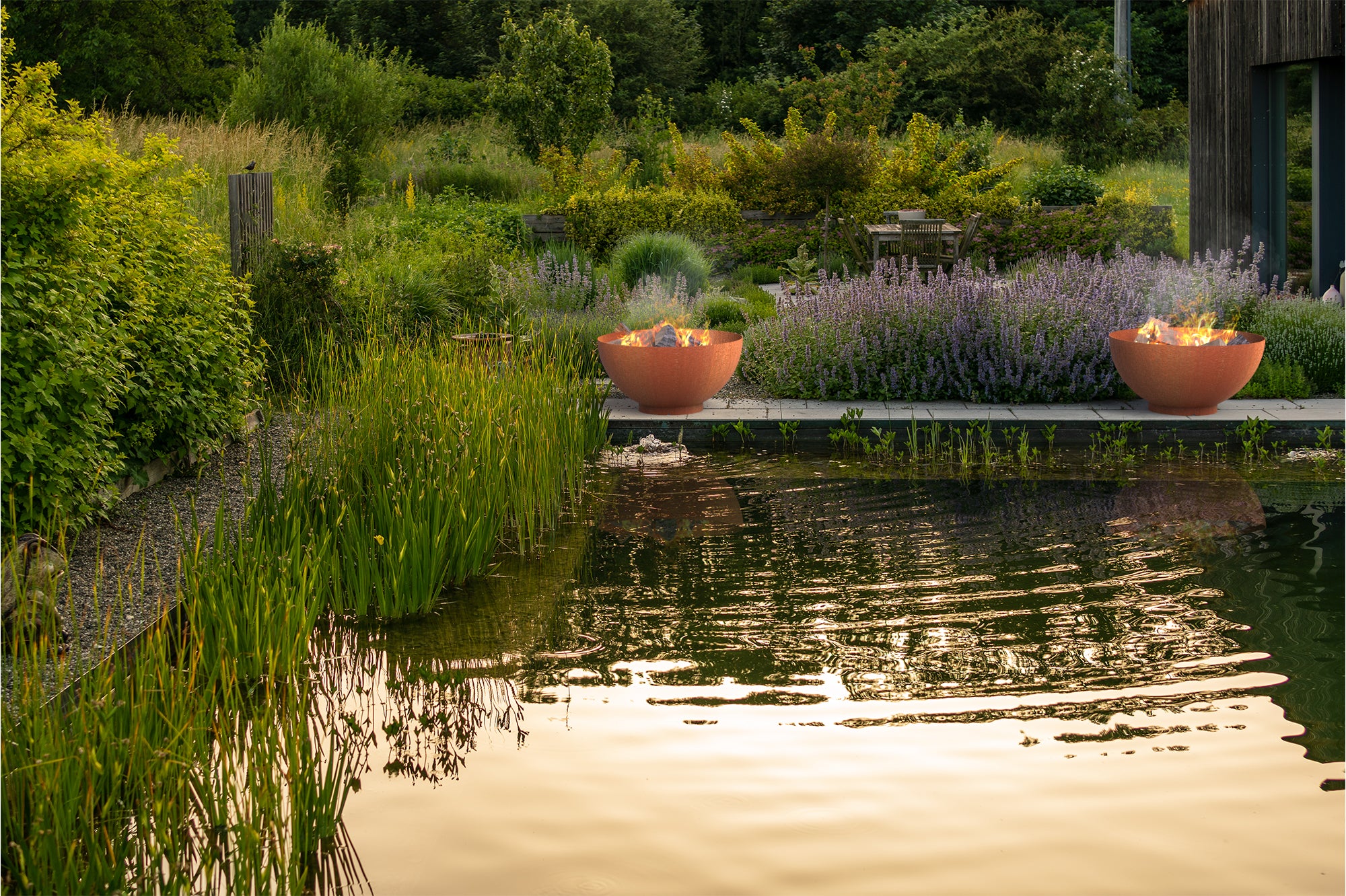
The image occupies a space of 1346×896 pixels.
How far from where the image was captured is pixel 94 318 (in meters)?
5.44

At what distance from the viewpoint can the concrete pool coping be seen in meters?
7.69

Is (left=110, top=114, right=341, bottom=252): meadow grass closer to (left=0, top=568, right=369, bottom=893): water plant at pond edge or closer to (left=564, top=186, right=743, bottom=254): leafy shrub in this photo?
(left=564, top=186, right=743, bottom=254): leafy shrub

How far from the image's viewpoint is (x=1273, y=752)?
3.62 meters

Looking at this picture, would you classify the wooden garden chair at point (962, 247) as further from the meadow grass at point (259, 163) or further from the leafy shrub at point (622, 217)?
the meadow grass at point (259, 163)

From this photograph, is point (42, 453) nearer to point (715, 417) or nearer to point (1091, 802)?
point (1091, 802)

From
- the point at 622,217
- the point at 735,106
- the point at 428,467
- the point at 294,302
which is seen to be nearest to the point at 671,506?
the point at 428,467

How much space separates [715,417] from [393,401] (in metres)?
2.92

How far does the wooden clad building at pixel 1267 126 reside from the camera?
10.6 meters

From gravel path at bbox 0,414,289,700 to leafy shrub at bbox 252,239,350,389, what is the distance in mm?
1699

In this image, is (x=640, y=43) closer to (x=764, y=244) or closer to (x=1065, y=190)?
(x=1065, y=190)

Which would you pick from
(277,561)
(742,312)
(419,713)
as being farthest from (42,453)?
(742,312)

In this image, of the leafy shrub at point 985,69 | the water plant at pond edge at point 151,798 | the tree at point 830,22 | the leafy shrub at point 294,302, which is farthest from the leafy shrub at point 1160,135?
the water plant at pond edge at point 151,798

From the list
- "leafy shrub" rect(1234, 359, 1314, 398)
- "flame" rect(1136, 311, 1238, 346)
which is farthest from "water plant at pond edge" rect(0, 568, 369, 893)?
"leafy shrub" rect(1234, 359, 1314, 398)

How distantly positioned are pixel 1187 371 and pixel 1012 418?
109 centimetres
